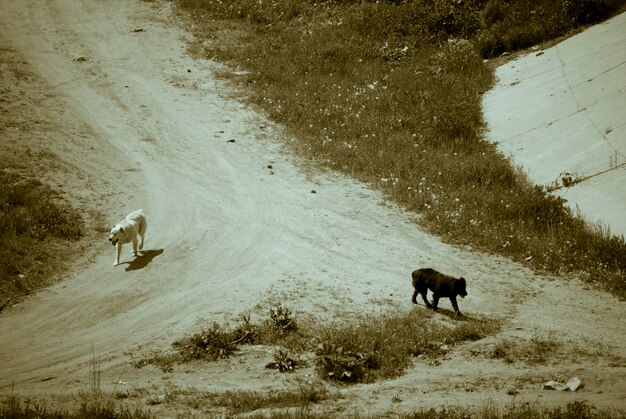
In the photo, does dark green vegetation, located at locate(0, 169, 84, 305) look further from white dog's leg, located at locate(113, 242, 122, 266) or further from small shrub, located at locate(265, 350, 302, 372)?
small shrub, located at locate(265, 350, 302, 372)

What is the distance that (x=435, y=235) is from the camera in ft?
46.5

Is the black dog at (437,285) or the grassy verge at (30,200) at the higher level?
the grassy verge at (30,200)

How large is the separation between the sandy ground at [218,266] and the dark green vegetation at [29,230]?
0.50 metres

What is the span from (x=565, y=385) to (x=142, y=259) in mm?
8472

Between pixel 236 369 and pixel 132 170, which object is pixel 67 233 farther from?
pixel 236 369

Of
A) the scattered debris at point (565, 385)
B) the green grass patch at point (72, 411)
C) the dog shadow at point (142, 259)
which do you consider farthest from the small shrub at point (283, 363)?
the dog shadow at point (142, 259)

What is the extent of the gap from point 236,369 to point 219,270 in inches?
134

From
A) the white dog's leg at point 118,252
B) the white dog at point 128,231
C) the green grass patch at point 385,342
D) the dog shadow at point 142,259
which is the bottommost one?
the green grass patch at point 385,342

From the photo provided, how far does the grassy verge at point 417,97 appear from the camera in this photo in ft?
45.2

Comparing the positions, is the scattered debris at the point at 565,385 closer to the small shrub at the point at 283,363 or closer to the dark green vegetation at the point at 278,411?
the dark green vegetation at the point at 278,411

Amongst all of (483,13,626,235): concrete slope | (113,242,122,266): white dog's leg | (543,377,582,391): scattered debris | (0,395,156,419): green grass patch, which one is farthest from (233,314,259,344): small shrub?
(483,13,626,235): concrete slope

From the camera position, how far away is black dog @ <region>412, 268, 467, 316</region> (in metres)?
10.7

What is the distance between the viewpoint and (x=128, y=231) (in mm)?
12523

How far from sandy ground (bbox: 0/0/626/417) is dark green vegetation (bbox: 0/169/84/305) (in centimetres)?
50
